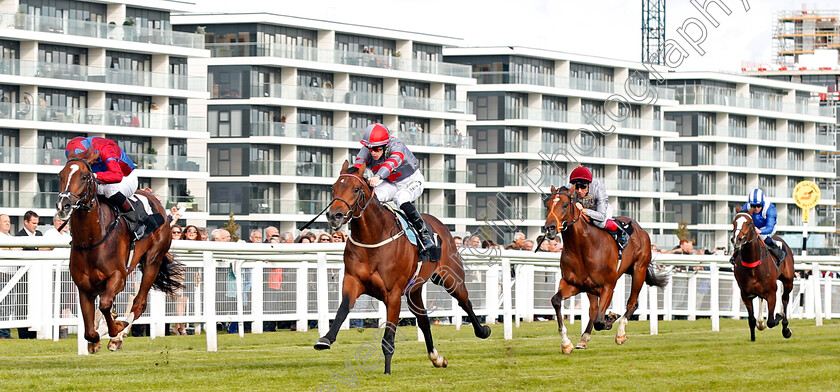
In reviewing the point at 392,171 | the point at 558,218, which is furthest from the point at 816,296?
the point at 392,171

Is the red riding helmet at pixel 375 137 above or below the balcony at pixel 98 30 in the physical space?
below

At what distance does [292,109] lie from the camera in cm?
6500

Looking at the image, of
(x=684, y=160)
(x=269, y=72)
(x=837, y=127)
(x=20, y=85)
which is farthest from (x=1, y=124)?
(x=837, y=127)

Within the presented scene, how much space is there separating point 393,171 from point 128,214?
2.25 m

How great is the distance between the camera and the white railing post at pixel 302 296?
16359 millimetres

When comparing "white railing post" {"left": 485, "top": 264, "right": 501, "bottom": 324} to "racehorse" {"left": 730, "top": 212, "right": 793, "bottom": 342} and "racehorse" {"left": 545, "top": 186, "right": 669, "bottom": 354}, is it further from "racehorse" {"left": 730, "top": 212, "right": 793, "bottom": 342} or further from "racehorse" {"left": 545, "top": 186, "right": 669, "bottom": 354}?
"racehorse" {"left": 545, "top": 186, "right": 669, "bottom": 354}

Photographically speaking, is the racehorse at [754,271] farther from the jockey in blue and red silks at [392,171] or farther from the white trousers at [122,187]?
the white trousers at [122,187]

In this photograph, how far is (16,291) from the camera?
14211 millimetres

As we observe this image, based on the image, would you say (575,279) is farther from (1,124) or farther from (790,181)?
(790,181)

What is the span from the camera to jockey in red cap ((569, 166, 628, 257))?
14.1 meters

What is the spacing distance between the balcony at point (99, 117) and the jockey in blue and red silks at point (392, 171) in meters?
42.1

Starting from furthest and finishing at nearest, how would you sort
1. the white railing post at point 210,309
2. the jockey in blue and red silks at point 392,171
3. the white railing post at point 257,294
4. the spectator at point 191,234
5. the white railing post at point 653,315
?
the white railing post at point 653,315 → the spectator at point 191,234 → the white railing post at point 257,294 → the white railing post at point 210,309 → the jockey in blue and red silks at point 392,171

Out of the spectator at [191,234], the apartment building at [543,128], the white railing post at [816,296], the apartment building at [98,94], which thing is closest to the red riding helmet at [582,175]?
the spectator at [191,234]

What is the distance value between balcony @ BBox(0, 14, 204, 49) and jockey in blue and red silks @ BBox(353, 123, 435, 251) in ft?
139
